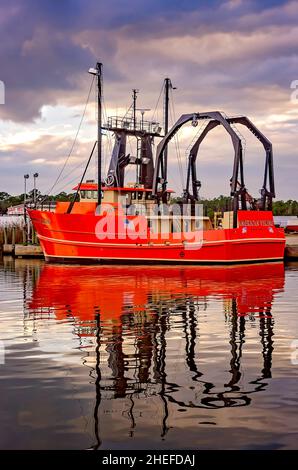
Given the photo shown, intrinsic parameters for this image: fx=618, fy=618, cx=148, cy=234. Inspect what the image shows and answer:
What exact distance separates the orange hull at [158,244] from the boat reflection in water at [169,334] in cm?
874

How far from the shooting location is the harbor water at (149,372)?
6.41 meters

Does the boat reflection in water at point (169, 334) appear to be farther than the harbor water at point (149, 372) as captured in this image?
Yes

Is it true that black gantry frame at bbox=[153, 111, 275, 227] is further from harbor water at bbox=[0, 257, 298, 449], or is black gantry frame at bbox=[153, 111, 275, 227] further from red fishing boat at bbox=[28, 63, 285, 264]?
harbor water at bbox=[0, 257, 298, 449]

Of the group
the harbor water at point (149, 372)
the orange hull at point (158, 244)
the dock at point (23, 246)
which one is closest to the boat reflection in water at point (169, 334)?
the harbor water at point (149, 372)

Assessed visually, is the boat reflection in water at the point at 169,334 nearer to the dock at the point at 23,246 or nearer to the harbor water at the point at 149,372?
the harbor water at the point at 149,372

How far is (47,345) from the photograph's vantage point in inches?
435

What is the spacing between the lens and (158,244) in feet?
114

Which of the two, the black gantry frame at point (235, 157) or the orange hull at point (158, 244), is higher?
the black gantry frame at point (235, 157)

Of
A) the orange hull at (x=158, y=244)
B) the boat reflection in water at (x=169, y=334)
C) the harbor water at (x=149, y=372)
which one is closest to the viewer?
the harbor water at (x=149, y=372)

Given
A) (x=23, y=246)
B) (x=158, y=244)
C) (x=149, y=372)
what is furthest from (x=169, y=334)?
(x=23, y=246)

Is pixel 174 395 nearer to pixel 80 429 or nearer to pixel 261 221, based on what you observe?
pixel 80 429

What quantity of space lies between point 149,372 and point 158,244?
84.6ft

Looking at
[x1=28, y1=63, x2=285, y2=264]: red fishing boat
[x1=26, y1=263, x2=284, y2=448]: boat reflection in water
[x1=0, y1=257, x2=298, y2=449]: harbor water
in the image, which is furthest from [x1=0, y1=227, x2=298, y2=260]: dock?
[x1=0, y1=257, x2=298, y2=449]: harbor water
